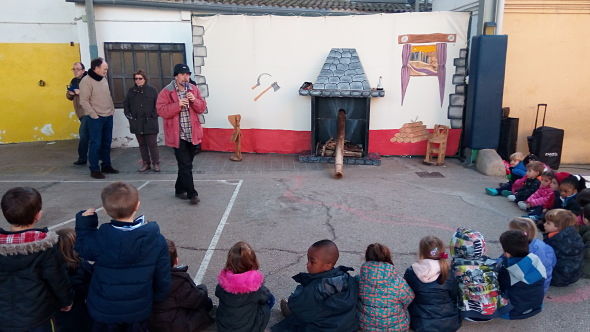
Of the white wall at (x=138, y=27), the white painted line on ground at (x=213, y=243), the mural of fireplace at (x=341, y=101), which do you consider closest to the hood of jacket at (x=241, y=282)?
the white painted line on ground at (x=213, y=243)

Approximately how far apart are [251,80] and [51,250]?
7.08 meters

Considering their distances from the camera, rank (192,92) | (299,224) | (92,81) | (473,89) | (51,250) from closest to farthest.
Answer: (51,250), (299,224), (192,92), (92,81), (473,89)

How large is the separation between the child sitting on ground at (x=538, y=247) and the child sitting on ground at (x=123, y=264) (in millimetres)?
2751

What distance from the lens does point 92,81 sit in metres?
7.44

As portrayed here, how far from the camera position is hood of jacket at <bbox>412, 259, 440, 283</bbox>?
324 cm

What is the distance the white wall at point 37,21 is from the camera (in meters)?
10.3

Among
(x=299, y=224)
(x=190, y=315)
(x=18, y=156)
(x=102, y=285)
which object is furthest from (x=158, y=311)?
(x=18, y=156)

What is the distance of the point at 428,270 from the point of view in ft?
10.6

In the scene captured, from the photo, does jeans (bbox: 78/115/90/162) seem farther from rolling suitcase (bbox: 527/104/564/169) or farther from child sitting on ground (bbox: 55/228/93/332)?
rolling suitcase (bbox: 527/104/564/169)

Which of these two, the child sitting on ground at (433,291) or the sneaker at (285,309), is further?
the sneaker at (285,309)

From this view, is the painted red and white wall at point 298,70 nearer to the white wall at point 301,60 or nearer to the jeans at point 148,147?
the white wall at point 301,60

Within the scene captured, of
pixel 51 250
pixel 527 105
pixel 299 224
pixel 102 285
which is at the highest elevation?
pixel 527 105

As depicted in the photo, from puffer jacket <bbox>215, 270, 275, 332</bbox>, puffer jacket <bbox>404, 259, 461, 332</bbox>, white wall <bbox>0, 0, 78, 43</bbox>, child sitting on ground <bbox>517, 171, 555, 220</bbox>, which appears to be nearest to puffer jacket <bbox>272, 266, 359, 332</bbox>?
puffer jacket <bbox>215, 270, 275, 332</bbox>

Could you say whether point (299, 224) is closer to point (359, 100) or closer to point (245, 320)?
point (245, 320)
